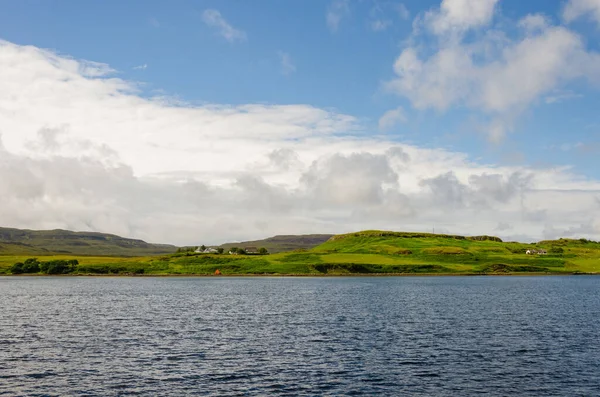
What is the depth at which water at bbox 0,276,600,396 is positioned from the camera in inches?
1946

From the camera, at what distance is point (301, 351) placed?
2616 inches

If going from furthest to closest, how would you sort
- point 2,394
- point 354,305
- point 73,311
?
point 354,305 → point 73,311 → point 2,394

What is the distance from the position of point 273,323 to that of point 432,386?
4774cm

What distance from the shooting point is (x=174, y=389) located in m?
47.8

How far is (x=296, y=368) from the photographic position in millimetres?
56969

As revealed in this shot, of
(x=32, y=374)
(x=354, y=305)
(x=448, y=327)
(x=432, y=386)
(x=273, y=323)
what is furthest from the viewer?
(x=354, y=305)

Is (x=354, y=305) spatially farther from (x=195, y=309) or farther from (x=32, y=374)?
(x=32, y=374)

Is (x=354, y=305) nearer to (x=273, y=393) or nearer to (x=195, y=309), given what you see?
(x=195, y=309)

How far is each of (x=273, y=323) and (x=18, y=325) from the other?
4261cm

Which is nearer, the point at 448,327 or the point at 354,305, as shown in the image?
the point at 448,327

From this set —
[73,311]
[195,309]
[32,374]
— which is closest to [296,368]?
[32,374]

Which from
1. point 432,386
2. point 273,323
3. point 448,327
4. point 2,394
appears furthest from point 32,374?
point 448,327

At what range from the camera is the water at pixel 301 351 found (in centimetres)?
4944

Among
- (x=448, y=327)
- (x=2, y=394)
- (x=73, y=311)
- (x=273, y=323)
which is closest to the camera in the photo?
(x=2, y=394)
